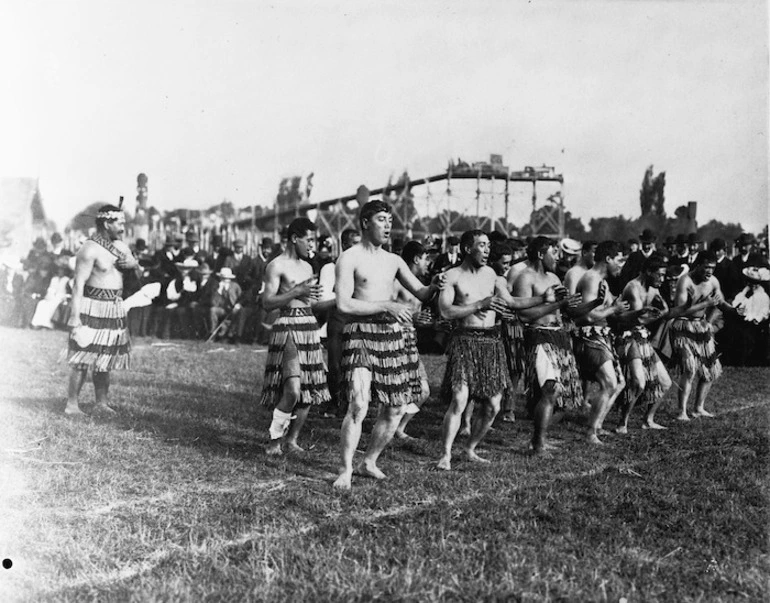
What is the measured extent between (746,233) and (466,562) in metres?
11.3

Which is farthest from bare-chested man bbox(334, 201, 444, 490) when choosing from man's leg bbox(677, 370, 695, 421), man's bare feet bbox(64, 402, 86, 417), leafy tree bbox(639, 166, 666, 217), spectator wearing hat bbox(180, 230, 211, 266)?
leafy tree bbox(639, 166, 666, 217)

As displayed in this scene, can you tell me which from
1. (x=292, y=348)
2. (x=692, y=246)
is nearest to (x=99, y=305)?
(x=292, y=348)

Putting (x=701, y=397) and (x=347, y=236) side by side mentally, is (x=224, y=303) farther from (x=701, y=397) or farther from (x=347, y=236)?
(x=701, y=397)

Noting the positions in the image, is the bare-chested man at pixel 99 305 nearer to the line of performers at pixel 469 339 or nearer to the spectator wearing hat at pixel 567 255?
the line of performers at pixel 469 339

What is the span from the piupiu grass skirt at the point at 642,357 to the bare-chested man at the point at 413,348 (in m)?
2.06

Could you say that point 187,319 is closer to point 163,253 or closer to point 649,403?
point 163,253

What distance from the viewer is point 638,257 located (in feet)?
44.6

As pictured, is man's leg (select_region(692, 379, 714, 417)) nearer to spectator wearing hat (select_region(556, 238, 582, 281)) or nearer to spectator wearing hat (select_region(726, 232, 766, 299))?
spectator wearing hat (select_region(556, 238, 582, 281))

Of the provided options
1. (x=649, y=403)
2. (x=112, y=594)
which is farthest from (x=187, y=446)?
(x=649, y=403)

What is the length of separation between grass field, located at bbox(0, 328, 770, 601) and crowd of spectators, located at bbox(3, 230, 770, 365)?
337cm

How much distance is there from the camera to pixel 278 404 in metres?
7.21

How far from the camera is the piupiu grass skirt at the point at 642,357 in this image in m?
8.59

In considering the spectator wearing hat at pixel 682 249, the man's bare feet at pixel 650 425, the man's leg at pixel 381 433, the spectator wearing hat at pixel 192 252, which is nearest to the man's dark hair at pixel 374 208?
the man's leg at pixel 381 433

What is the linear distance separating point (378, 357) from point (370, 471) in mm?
858
